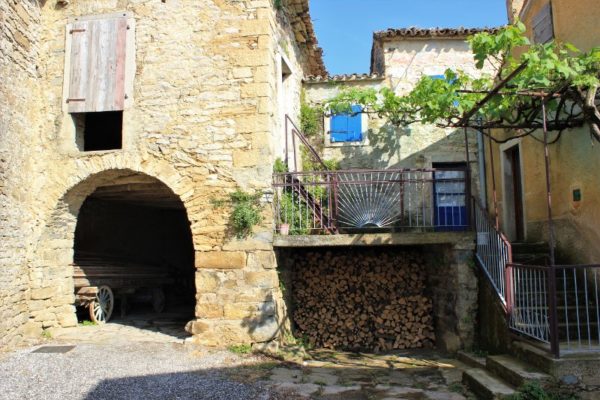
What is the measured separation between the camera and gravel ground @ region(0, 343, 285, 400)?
195 inches

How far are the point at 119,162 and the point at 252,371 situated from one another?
3703mm

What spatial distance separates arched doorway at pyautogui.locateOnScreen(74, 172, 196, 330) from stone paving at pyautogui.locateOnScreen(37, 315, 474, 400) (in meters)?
0.69

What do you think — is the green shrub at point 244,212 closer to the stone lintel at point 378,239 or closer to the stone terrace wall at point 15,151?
the stone lintel at point 378,239

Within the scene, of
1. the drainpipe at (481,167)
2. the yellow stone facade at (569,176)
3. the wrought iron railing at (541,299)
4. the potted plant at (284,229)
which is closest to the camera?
the wrought iron railing at (541,299)

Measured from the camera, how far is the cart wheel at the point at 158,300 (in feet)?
33.7

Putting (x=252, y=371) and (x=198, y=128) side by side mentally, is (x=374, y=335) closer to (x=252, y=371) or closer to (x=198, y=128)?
(x=252, y=371)

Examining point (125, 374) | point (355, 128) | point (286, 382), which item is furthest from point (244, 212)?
point (355, 128)

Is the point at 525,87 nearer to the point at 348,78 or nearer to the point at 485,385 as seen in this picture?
the point at 485,385

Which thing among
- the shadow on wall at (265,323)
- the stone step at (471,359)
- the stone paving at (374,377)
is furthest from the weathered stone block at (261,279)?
the stone step at (471,359)

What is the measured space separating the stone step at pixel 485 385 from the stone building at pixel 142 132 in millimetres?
2697

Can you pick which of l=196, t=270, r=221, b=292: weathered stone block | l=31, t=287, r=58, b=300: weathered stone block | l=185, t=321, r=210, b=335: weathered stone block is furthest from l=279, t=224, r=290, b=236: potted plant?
l=31, t=287, r=58, b=300: weathered stone block

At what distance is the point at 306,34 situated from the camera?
32.7ft

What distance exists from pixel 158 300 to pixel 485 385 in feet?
24.1

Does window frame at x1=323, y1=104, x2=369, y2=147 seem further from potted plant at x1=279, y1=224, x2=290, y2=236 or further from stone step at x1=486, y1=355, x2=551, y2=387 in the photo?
stone step at x1=486, y1=355, x2=551, y2=387
